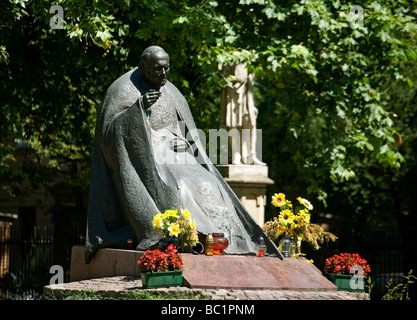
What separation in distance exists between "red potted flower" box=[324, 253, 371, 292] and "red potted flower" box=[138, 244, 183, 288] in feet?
6.74

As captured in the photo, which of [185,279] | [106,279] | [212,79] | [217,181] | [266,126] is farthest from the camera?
[266,126]

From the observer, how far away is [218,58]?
13.8 meters

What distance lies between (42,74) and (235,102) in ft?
14.0

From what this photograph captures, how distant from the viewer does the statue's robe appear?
9250 mm

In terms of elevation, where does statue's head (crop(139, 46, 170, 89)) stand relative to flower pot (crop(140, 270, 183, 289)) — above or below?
above

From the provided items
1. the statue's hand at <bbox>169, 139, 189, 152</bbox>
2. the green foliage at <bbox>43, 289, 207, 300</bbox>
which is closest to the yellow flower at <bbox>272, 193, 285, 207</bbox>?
the statue's hand at <bbox>169, 139, 189, 152</bbox>

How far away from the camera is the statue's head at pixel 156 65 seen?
32.2ft

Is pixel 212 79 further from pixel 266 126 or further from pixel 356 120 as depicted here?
pixel 266 126

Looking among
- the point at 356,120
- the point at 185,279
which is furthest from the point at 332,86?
the point at 185,279

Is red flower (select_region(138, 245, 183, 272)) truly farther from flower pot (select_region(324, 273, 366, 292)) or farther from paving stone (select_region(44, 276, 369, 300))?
flower pot (select_region(324, 273, 366, 292))

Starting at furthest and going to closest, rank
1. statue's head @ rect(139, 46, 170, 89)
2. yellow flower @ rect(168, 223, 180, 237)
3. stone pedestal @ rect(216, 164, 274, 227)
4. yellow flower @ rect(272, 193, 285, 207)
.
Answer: stone pedestal @ rect(216, 164, 274, 227) < yellow flower @ rect(272, 193, 285, 207) < statue's head @ rect(139, 46, 170, 89) < yellow flower @ rect(168, 223, 180, 237)

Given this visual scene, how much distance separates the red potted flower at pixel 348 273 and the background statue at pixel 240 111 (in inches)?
278
